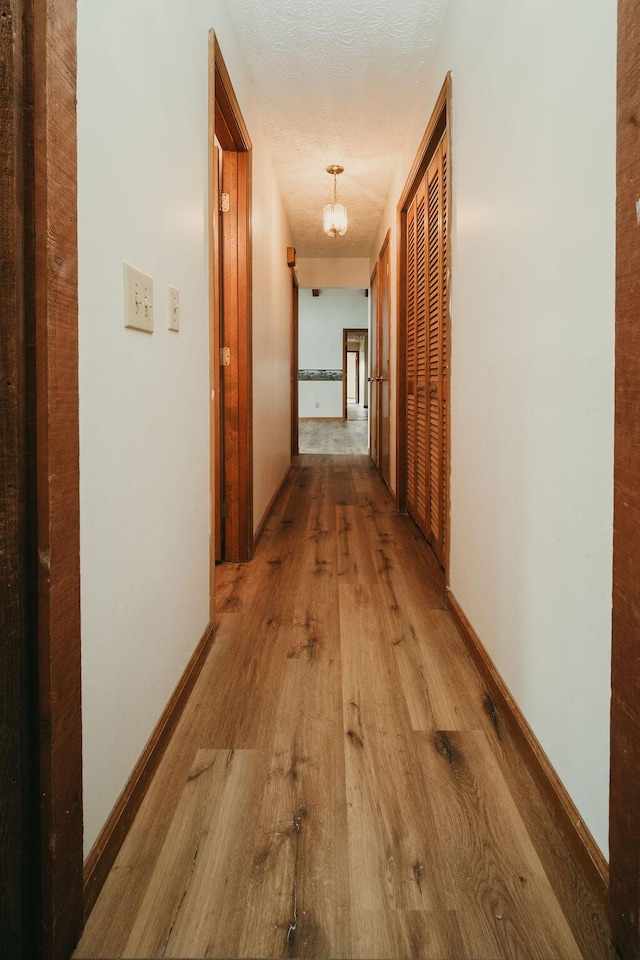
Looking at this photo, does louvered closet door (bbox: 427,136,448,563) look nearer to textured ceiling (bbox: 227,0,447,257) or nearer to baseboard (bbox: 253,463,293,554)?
textured ceiling (bbox: 227,0,447,257)

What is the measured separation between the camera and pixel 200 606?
1.88 metres

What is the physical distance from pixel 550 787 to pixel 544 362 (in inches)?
33.5

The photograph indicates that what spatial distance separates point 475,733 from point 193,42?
203cm

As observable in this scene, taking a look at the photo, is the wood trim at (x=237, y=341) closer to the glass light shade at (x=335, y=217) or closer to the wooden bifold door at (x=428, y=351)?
the wooden bifold door at (x=428, y=351)

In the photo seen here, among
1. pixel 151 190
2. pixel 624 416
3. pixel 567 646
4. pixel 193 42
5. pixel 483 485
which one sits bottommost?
pixel 567 646

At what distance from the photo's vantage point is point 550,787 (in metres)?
1.20

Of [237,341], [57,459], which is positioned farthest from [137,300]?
[237,341]

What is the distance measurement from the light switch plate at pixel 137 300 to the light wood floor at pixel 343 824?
37.7 inches

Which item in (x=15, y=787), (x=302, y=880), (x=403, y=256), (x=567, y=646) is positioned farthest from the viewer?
(x=403, y=256)

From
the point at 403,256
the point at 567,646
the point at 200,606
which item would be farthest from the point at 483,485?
the point at 403,256

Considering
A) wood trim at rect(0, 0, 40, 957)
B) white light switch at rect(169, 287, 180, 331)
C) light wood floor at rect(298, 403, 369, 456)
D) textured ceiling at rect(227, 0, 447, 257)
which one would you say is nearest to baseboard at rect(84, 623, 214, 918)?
wood trim at rect(0, 0, 40, 957)

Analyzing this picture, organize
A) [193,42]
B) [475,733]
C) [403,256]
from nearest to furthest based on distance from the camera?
[475,733], [193,42], [403,256]

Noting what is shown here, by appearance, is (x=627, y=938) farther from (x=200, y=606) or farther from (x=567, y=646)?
(x=200, y=606)

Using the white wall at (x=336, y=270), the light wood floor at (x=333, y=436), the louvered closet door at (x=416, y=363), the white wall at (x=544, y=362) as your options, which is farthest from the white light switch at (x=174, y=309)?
the light wood floor at (x=333, y=436)
